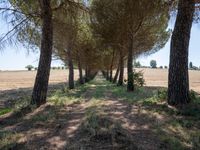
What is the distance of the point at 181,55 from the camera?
39.9ft

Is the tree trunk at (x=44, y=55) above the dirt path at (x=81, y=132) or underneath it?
above

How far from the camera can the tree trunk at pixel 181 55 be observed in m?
12.0

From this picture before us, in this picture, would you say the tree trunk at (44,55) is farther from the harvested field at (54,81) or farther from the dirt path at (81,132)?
the harvested field at (54,81)

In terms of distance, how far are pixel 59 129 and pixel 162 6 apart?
916 cm

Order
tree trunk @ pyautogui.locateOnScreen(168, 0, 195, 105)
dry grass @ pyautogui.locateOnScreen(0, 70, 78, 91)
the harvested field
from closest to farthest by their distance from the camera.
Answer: tree trunk @ pyautogui.locateOnScreen(168, 0, 195, 105) → the harvested field → dry grass @ pyautogui.locateOnScreen(0, 70, 78, 91)

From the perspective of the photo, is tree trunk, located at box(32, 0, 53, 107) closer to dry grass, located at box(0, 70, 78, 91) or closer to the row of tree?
the row of tree

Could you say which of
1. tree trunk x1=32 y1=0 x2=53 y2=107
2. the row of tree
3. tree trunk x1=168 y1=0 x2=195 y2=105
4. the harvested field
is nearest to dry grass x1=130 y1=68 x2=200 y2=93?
the harvested field

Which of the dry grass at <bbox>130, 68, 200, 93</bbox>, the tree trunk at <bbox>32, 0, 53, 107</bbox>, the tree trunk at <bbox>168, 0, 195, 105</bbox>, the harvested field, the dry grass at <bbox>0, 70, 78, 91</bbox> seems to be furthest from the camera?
the dry grass at <bbox>0, 70, 78, 91</bbox>

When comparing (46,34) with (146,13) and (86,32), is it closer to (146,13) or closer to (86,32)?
(146,13)

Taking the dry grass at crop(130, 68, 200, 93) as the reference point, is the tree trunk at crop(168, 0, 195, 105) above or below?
above

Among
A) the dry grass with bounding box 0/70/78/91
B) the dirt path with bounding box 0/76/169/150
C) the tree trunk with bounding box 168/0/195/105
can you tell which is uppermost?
the tree trunk with bounding box 168/0/195/105

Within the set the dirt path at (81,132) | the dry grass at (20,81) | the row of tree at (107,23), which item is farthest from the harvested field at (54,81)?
the dirt path at (81,132)

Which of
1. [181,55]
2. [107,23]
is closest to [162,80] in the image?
[107,23]

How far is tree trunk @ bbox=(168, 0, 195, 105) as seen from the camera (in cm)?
1197
